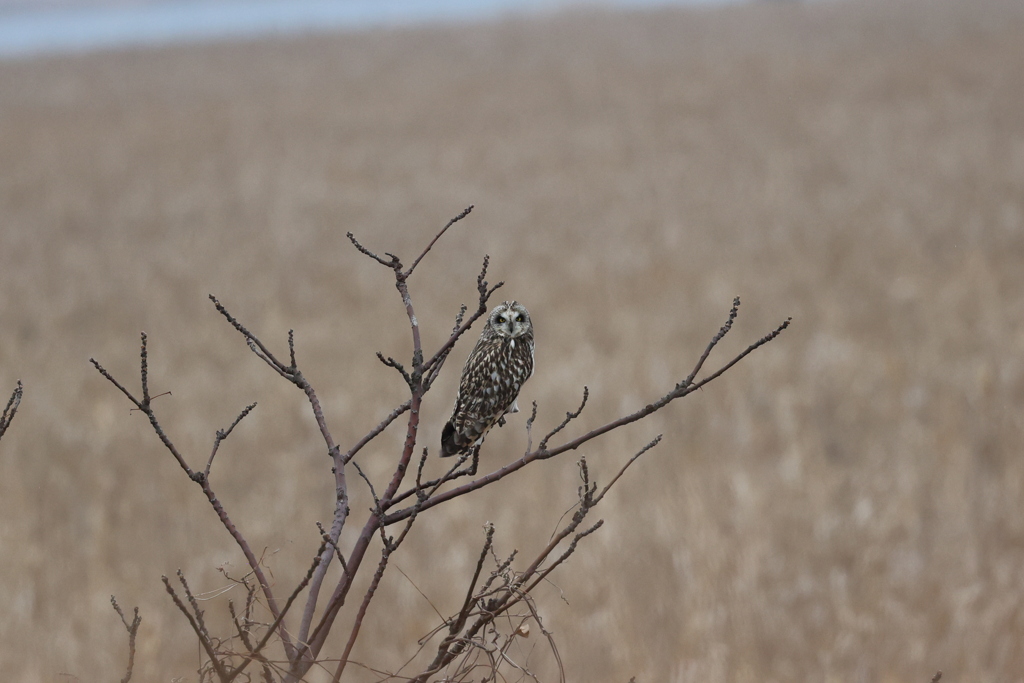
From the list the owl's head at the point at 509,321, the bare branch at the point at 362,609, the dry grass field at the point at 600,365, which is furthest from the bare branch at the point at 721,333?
the dry grass field at the point at 600,365

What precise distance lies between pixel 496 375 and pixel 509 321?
9 centimetres

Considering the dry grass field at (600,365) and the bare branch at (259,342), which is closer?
the bare branch at (259,342)

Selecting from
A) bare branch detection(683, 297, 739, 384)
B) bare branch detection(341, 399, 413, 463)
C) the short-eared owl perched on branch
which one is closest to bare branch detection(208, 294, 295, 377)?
bare branch detection(341, 399, 413, 463)

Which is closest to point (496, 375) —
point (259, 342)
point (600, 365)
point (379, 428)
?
point (379, 428)

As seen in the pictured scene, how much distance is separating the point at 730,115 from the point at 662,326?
12.7 meters

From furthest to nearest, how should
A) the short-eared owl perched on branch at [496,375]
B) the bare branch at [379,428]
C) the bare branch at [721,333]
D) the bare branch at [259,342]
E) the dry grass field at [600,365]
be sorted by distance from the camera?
the dry grass field at [600,365] < the short-eared owl perched on branch at [496,375] < the bare branch at [379,428] < the bare branch at [259,342] < the bare branch at [721,333]

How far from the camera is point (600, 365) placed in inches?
310

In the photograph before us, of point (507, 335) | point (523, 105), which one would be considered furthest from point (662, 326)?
point (523, 105)

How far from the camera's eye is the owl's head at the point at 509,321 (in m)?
1.43

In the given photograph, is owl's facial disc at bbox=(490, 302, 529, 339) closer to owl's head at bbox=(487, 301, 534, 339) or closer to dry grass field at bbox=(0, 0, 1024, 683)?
owl's head at bbox=(487, 301, 534, 339)

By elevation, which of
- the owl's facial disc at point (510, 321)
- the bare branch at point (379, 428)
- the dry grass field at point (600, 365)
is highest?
the dry grass field at point (600, 365)

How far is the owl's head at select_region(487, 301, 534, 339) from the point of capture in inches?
56.4

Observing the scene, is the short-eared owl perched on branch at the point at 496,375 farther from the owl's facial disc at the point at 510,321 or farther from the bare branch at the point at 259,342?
the bare branch at the point at 259,342

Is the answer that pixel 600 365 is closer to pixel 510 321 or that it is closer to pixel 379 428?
pixel 510 321
